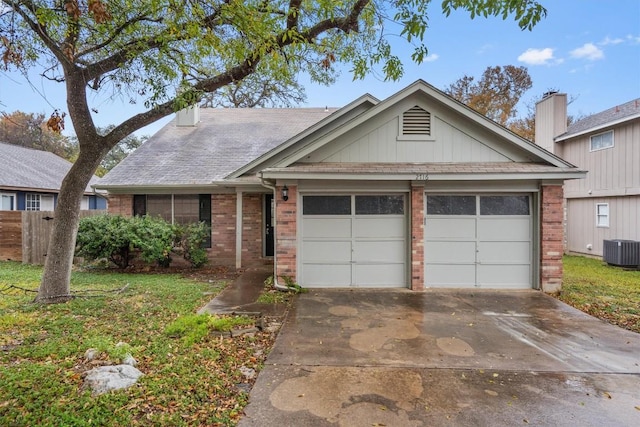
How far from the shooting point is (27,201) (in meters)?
16.5

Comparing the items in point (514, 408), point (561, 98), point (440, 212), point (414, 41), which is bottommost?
point (514, 408)

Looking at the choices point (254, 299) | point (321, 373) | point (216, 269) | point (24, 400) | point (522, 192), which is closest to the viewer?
point (24, 400)

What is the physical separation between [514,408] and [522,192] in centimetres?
582

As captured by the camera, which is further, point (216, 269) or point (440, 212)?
point (216, 269)

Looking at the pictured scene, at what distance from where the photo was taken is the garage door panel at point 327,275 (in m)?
7.99

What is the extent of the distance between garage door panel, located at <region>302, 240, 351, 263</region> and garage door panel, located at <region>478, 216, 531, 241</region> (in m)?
3.14

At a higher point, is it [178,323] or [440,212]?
[440,212]

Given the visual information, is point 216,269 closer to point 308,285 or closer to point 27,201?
point 308,285

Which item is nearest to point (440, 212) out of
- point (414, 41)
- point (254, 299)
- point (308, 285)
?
point (308, 285)

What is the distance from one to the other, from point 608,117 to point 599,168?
6.59 ft

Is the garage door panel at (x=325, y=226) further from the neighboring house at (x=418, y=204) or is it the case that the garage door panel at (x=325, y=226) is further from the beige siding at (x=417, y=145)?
the beige siding at (x=417, y=145)

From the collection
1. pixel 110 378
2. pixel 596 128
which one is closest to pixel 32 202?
pixel 110 378

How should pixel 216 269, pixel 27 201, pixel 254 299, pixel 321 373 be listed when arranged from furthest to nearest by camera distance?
pixel 27 201, pixel 216 269, pixel 254 299, pixel 321 373

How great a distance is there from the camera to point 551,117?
1568 centimetres
